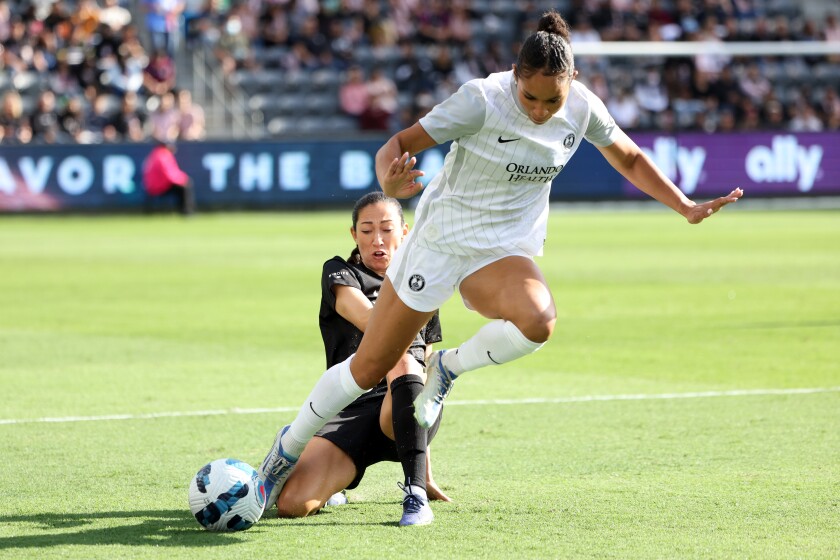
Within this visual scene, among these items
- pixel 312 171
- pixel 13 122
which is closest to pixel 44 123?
pixel 13 122

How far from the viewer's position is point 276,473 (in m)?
5.47

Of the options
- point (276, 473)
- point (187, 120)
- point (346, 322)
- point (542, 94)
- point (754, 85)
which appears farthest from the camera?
point (754, 85)

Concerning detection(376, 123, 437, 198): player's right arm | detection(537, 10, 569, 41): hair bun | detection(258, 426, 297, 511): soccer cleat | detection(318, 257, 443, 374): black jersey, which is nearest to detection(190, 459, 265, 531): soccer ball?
detection(258, 426, 297, 511): soccer cleat

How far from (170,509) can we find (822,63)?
31.4 meters

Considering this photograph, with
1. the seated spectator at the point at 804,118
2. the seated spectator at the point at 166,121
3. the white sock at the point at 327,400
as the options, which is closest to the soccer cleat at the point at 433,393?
the white sock at the point at 327,400

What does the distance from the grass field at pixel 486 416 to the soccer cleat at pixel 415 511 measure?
0.08 meters

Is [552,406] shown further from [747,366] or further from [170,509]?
[170,509]

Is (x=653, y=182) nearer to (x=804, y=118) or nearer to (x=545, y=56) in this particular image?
(x=545, y=56)

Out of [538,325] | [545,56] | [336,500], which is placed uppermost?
[545,56]

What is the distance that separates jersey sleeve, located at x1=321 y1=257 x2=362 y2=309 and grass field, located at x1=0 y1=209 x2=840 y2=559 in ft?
3.00

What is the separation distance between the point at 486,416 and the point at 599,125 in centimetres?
274

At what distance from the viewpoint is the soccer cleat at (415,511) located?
5.11m

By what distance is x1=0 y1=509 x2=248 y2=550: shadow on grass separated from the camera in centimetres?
489

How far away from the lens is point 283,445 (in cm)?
547
